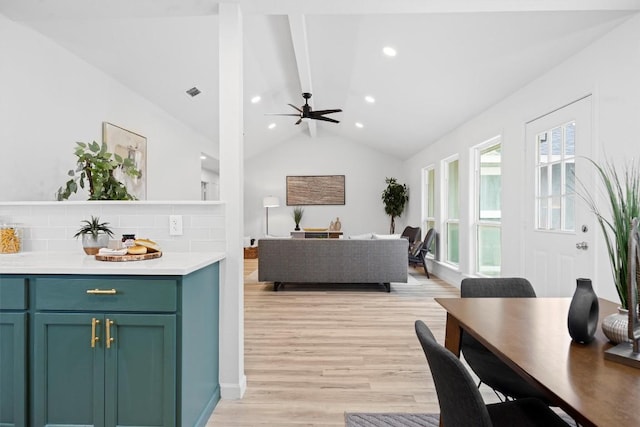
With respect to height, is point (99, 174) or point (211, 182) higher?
point (211, 182)

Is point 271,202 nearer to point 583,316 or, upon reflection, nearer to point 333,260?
point 333,260

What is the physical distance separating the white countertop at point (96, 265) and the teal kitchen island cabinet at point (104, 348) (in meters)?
0.01

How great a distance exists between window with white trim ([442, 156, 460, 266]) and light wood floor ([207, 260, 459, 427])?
156 cm

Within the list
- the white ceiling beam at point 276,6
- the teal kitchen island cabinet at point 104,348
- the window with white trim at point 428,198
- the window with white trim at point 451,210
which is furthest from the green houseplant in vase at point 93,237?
the window with white trim at point 428,198

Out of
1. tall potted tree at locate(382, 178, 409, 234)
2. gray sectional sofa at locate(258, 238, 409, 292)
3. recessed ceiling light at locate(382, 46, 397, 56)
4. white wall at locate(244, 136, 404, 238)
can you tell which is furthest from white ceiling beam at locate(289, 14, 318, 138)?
tall potted tree at locate(382, 178, 409, 234)

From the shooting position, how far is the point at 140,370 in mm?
1582

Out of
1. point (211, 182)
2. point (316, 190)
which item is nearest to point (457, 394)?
point (316, 190)

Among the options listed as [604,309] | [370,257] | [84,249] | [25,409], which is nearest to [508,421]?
[604,309]

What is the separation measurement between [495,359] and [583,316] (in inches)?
27.1

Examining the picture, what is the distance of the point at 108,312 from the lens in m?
1.59

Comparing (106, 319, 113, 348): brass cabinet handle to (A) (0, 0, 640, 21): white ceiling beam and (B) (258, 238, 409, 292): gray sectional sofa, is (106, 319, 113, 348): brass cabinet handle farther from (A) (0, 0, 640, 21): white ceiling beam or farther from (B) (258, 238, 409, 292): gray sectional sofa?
(B) (258, 238, 409, 292): gray sectional sofa

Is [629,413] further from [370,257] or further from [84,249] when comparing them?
[370,257]

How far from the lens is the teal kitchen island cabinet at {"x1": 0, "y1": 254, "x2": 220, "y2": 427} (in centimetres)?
158

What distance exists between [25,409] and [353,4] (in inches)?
103
